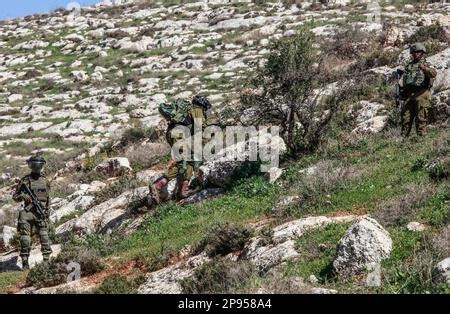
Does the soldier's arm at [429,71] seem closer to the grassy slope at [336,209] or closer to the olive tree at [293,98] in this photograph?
the grassy slope at [336,209]

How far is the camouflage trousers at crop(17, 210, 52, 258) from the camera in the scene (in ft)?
35.4

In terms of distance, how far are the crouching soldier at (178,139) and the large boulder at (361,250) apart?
6558 mm

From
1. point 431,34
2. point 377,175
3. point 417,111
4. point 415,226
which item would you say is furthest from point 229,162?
point 431,34

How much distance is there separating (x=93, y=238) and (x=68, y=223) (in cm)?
254

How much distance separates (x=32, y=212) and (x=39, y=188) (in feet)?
1.61

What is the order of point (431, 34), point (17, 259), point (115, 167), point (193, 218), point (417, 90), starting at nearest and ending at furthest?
1. point (193, 218)
2. point (17, 259)
3. point (417, 90)
4. point (115, 167)
5. point (431, 34)

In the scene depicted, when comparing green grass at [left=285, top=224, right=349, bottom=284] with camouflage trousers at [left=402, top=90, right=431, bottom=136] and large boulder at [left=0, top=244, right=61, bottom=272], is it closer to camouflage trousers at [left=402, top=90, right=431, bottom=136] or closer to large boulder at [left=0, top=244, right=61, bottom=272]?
camouflage trousers at [left=402, top=90, right=431, bottom=136]

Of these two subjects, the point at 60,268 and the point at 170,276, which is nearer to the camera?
the point at 170,276

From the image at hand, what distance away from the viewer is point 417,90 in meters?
11.5

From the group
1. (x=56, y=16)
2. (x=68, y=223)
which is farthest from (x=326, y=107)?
(x=56, y=16)

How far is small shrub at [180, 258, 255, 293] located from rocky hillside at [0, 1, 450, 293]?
0.09ft

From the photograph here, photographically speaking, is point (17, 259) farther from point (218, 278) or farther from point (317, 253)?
point (317, 253)

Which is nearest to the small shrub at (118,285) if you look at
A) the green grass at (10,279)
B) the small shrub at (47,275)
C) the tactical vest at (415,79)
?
the small shrub at (47,275)

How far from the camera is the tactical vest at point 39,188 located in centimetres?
1106
